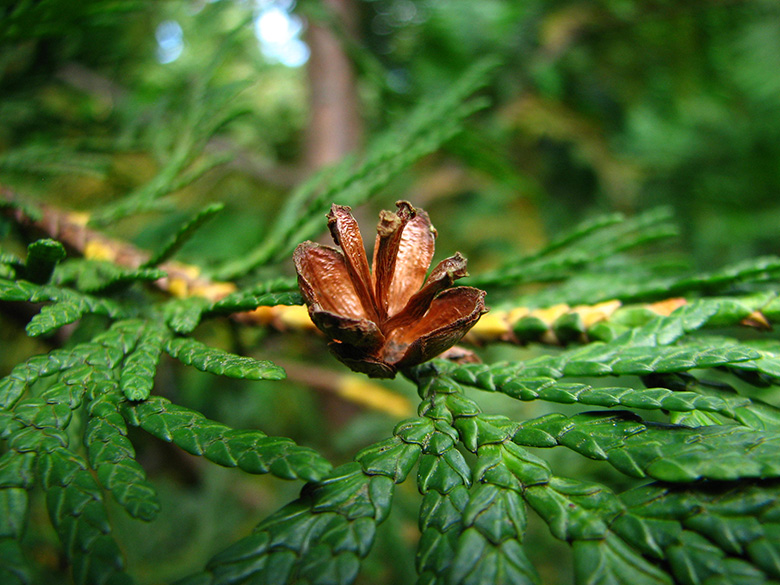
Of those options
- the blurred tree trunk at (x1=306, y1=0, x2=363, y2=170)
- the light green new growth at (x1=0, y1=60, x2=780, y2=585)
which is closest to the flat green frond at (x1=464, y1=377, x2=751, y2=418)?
the light green new growth at (x1=0, y1=60, x2=780, y2=585)

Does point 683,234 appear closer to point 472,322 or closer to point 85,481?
point 472,322

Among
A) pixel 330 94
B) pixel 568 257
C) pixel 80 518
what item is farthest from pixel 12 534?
pixel 330 94

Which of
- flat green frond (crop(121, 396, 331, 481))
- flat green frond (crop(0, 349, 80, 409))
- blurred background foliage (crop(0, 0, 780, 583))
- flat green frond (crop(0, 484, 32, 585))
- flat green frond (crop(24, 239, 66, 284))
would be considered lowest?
flat green frond (crop(0, 484, 32, 585))

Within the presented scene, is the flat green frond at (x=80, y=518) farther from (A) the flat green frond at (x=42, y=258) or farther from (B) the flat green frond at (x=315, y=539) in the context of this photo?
(A) the flat green frond at (x=42, y=258)

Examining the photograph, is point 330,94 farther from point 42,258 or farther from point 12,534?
point 12,534

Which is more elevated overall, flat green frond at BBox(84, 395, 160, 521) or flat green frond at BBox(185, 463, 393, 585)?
flat green frond at BBox(84, 395, 160, 521)

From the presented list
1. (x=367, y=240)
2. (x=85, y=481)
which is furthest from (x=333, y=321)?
(x=367, y=240)

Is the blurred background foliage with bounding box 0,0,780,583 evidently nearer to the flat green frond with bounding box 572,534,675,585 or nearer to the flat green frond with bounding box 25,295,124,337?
the flat green frond with bounding box 25,295,124,337
